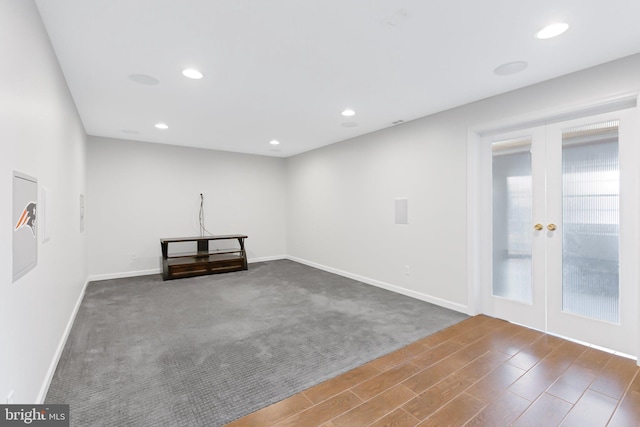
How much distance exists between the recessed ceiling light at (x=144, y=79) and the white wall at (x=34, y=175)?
55 centimetres

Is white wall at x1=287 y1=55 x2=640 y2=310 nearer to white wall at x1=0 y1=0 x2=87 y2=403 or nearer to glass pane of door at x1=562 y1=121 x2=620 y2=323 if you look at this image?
glass pane of door at x1=562 y1=121 x2=620 y2=323

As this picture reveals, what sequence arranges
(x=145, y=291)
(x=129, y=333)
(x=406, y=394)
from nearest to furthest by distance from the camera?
(x=406, y=394), (x=129, y=333), (x=145, y=291)

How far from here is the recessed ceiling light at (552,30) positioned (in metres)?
2.04

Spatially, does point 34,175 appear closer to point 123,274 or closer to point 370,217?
point 370,217

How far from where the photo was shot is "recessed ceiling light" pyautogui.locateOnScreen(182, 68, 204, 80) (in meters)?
2.69

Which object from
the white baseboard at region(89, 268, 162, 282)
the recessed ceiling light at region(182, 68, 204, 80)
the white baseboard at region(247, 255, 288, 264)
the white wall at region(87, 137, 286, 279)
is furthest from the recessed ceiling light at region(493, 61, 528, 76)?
the white baseboard at region(89, 268, 162, 282)

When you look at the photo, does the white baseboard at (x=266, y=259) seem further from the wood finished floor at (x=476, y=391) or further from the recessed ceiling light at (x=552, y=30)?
the recessed ceiling light at (x=552, y=30)

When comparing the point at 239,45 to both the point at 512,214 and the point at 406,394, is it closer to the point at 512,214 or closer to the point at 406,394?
Answer: the point at 406,394

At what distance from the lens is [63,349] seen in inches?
105

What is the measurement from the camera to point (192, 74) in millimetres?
2762

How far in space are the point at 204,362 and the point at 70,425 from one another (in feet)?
2.93

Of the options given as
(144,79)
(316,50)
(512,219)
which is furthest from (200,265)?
(512,219)

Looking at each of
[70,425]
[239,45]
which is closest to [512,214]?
[239,45]

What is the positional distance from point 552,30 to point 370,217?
3273 millimetres
